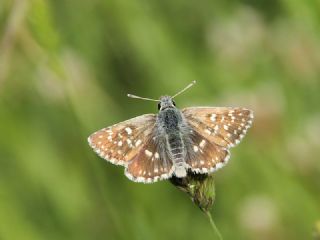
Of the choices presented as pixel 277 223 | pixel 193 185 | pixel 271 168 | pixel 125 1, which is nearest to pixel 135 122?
pixel 193 185

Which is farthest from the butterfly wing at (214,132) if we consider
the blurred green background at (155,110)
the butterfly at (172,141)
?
the blurred green background at (155,110)

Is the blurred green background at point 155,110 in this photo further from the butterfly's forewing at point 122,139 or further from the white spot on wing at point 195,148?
the white spot on wing at point 195,148

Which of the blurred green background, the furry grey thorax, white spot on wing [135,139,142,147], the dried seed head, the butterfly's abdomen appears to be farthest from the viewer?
the blurred green background

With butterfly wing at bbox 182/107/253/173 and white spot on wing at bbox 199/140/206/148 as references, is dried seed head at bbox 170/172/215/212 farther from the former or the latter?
white spot on wing at bbox 199/140/206/148

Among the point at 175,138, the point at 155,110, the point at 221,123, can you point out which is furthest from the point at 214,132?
the point at 155,110

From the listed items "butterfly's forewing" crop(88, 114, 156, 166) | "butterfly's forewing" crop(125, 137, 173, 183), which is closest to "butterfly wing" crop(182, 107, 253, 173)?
"butterfly's forewing" crop(125, 137, 173, 183)

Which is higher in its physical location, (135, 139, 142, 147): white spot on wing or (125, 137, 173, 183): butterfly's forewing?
(135, 139, 142, 147): white spot on wing

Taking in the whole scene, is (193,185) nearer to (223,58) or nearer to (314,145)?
(314,145)
